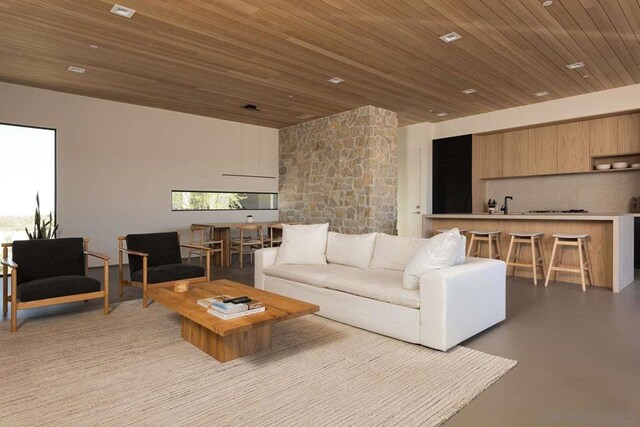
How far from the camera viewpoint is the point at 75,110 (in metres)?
6.22

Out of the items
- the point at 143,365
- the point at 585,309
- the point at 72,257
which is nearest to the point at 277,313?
the point at 143,365

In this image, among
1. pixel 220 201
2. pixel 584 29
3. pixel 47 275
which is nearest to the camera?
pixel 47 275

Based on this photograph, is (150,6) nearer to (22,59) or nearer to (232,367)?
(22,59)

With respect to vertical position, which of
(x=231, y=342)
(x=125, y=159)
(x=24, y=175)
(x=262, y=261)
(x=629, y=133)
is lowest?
(x=231, y=342)

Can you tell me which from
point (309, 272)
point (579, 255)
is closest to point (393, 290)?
point (309, 272)

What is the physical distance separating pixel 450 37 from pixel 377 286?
109 inches

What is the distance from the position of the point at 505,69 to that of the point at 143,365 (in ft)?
17.3

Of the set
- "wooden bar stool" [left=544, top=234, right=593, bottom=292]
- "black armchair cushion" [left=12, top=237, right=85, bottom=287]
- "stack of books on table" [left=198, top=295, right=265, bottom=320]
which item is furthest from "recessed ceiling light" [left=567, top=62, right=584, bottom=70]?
"black armchair cushion" [left=12, top=237, right=85, bottom=287]

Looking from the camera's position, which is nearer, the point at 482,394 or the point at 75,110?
the point at 482,394

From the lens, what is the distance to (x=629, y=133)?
6062 millimetres

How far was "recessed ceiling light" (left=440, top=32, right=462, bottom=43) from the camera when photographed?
401cm

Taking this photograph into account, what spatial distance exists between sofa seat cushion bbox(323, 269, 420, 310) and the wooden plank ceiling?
7.97 feet

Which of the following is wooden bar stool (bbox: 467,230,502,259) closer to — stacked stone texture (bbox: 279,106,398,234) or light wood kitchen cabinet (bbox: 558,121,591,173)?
stacked stone texture (bbox: 279,106,398,234)

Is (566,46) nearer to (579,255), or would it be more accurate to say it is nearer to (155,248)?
(579,255)
